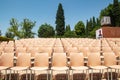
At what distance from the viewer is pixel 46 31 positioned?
182 ft

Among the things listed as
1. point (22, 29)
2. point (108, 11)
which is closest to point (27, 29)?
point (22, 29)

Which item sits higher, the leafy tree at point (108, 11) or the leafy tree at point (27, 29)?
the leafy tree at point (108, 11)

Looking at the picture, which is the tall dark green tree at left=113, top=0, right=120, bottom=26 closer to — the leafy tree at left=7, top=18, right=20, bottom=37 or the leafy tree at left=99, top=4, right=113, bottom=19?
the leafy tree at left=99, top=4, right=113, bottom=19

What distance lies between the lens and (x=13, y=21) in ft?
171

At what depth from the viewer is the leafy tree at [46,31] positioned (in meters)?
55.5

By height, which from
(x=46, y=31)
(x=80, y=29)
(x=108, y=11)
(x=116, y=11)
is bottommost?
(x=46, y=31)

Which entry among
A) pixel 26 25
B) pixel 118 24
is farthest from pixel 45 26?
pixel 118 24

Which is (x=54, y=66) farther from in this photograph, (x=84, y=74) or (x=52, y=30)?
(x=52, y=30)

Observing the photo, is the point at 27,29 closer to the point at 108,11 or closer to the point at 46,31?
the point at 46,31

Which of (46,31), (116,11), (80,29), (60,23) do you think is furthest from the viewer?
(80,29)

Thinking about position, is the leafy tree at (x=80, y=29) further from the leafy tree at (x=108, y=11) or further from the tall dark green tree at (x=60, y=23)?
the leafy tree at (x=108, y=11)

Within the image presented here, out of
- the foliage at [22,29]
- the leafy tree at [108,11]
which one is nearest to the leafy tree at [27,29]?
the foliage at [22,29]

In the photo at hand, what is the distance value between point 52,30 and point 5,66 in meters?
49.7

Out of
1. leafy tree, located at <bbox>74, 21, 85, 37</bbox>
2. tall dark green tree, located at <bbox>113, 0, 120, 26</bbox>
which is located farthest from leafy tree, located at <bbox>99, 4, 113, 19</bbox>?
leafy tree, located at <bbox>74, 21, 85, 37</bbox>
